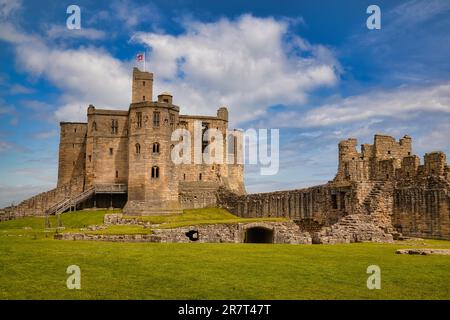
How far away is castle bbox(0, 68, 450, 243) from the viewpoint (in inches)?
1362

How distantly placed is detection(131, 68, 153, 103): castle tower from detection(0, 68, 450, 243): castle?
14cm

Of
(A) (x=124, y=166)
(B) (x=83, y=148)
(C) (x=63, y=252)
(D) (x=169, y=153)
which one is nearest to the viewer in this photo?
(C) (x=63, y=252)

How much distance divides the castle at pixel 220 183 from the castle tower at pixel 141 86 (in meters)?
0.14

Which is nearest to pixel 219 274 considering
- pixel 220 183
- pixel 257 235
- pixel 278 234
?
pixel 278 234

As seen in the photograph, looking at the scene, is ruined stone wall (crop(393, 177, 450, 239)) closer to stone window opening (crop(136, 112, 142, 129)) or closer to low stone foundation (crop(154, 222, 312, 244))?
low stone foundation (crop(154, 222, 312, 244))

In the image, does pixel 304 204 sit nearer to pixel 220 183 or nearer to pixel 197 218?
pixel 197 218

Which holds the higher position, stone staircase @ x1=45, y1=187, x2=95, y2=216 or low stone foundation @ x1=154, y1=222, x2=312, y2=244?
stone staircase @ x1=45, y1=187, x2=95, y2=216

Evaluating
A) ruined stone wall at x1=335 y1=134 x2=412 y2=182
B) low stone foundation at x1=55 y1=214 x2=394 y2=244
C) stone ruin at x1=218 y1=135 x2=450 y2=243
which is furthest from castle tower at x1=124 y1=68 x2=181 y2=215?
ruined stone wall at x1=335 y1=134 x2=412 y2=182

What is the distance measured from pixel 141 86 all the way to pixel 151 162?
49.8 feet

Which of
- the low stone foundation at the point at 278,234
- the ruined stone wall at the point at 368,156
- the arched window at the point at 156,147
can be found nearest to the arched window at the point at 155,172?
the arched window at the point at 156,147
